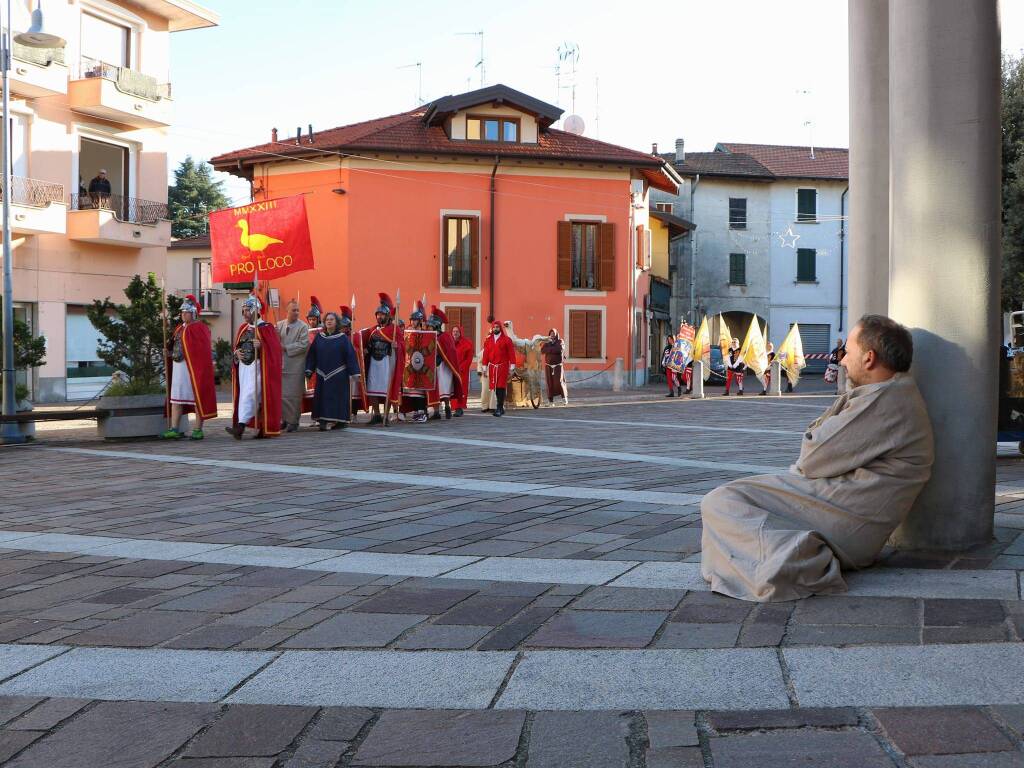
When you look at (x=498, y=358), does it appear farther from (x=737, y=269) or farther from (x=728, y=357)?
(x=737, y=269)

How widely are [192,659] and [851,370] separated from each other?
9.54ft

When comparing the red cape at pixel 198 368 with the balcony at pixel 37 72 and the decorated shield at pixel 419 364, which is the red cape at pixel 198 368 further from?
the balcony at pixel 37 72

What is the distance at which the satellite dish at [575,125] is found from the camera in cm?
4032

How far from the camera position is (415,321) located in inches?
750

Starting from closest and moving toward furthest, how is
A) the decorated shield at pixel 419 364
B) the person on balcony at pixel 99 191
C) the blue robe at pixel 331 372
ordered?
the blue robe at pixel 331 372 → the decorated shield at pixel 419 364 → the person on balcony at pixel 99 191

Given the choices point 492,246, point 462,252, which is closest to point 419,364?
point 462,252

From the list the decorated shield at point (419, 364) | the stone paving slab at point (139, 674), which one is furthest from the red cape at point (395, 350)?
the stone paving slab at point (139, 674)

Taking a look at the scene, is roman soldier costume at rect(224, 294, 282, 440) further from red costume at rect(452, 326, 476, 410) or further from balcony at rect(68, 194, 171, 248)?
balcony at rect(68, 194, 171, 248)

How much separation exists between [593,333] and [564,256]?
2.57 metres

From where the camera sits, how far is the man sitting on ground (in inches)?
178

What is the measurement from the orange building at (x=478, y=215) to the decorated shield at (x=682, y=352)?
5174 millimetres

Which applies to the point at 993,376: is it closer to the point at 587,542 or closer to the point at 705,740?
the point at 587,542

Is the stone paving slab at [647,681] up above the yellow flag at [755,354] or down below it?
below

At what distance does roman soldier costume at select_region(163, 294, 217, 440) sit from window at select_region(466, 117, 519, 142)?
21.1 metres
